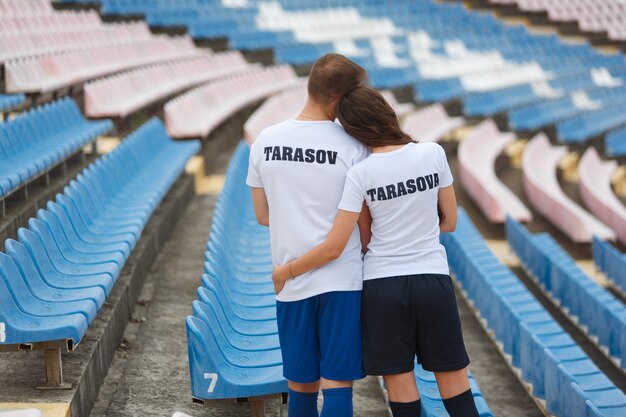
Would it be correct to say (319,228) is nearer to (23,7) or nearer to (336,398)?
(336,398)

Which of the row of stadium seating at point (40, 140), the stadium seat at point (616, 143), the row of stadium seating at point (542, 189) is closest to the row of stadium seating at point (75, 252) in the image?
the row of stadium seating at point (40, 140)

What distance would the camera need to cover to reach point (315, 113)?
1817mm

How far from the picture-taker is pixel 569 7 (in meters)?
14.9

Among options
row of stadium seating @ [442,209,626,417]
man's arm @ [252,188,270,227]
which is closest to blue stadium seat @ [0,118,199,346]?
man's arm @ [252,188,270,227]

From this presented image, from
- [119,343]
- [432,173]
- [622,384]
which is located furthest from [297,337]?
[622,384]

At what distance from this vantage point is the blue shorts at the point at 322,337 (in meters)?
1.78

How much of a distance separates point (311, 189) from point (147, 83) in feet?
16.2

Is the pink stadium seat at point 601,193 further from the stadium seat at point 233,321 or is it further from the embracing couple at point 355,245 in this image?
the embracing couple at point 355,245

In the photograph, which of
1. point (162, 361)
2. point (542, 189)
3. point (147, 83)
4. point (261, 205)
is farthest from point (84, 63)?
point (261, 205)

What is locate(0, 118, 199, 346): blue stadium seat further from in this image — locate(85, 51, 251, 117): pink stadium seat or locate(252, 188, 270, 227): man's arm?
locate(85, 51, 251, 117): pink stadium seat

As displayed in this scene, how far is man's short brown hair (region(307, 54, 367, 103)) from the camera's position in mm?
1761

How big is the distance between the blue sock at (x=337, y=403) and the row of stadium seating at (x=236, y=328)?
293mm

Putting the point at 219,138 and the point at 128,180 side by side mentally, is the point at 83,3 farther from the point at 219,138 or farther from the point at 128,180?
the point at 128,180

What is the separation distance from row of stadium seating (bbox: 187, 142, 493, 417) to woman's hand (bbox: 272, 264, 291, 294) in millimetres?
279
